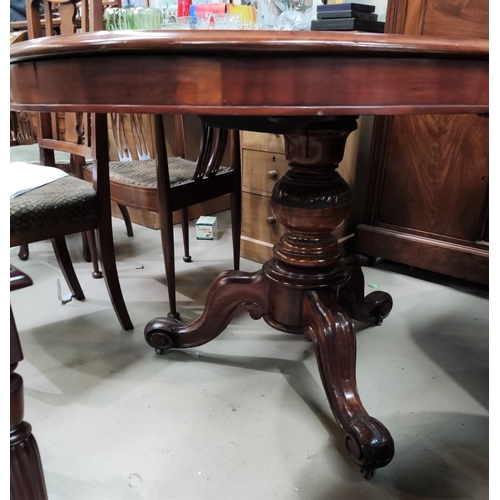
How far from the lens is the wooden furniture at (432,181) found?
1.48 meters

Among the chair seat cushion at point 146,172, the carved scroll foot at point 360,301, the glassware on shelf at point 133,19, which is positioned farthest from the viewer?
the glassware on shelf at point 133,19

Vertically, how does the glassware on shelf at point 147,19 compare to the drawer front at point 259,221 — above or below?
above

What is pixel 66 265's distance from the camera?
4.90ft

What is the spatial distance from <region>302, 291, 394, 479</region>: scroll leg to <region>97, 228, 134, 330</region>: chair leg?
598 millimetres

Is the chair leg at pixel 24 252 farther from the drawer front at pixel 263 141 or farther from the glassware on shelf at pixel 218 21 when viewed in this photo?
the glassware on shelf at pixel 218 21

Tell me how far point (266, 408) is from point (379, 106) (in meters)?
0.74

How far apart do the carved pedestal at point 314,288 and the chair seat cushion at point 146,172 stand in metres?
0.45

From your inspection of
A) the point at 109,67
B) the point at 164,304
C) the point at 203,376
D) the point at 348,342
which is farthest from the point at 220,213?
the point at 109,67

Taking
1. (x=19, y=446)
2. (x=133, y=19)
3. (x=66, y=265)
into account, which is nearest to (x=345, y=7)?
(x=133, y=19)

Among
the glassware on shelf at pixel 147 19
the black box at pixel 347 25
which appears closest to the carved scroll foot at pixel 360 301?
the black box at pixel 347 25

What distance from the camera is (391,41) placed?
0.54 meters

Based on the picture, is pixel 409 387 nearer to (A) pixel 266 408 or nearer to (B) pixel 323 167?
(A) pixel 266 408

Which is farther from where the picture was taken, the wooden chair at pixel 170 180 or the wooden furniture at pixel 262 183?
the wooden furniture at pixel 262 183

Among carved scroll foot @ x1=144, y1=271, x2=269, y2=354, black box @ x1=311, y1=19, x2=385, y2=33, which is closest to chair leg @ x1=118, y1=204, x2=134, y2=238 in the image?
carved scroll foot @ x1=144, y1=271, x2=269, y2=354
